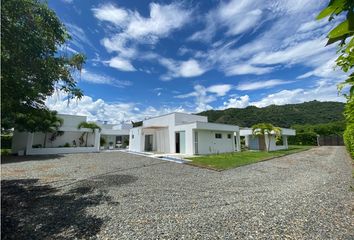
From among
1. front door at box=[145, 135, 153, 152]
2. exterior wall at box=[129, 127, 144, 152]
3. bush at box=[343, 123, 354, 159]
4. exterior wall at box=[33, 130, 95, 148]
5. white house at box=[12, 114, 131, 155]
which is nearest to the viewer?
bush at box=[343, 123, 354, 159]

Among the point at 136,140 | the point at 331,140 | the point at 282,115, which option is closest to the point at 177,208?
the point at 136,140

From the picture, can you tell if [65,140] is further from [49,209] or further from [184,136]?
[49,209]

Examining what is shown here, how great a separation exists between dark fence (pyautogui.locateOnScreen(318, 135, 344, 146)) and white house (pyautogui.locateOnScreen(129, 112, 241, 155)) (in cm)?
2817

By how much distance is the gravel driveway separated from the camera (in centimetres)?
412

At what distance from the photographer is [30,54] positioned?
453 cm

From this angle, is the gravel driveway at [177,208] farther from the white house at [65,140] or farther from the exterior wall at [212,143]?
the white house at [65,140]

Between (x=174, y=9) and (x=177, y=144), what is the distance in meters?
15.3

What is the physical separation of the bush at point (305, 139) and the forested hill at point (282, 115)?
7.68m

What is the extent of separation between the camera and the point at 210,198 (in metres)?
6.35

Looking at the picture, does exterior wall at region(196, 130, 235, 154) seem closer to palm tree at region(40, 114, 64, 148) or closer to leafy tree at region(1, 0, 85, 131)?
palm tree at region(40, 114, 64, 148)

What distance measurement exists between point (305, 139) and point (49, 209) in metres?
49.4

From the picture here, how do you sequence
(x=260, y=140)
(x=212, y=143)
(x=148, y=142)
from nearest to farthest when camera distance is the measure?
(x=212, y=143)
(x=148, y=142)
(x=260, y=140)

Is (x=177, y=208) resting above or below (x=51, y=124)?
below

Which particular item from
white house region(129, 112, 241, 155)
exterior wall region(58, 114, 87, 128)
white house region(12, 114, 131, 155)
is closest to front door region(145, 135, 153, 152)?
white house region(129, 112, 241, 155)
